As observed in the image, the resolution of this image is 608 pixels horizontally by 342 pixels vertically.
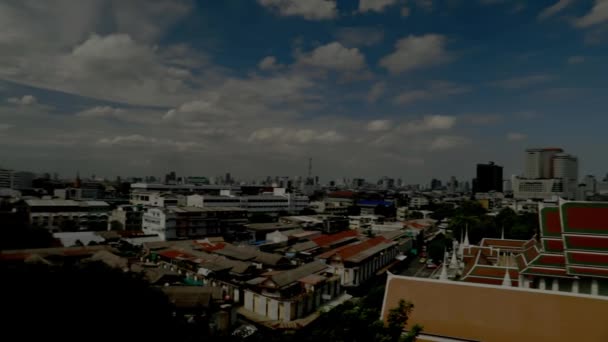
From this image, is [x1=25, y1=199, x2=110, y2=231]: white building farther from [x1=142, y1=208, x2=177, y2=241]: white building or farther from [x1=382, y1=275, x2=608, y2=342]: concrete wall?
[x1=382, y1=275, x2=608, y2=342]: concrete wall

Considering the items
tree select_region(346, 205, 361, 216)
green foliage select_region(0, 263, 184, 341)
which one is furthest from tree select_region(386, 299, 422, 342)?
tree select_region(346, 205, 361, 216)

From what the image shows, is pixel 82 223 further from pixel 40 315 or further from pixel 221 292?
pixel 40 315

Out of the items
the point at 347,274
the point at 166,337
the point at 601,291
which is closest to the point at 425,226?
the point at 347,274

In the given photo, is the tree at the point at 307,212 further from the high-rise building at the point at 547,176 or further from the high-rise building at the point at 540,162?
the high-rise building at the point at 540,162

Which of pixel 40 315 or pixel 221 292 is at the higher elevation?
pixel 40 315

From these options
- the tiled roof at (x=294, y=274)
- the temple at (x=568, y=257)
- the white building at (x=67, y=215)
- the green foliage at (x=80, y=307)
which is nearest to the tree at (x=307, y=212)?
the white building at (x=67, y=215)

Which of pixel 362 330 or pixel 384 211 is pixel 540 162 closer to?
pixel 384 211
